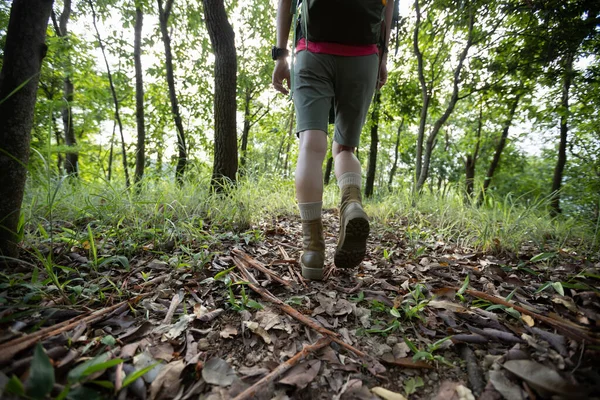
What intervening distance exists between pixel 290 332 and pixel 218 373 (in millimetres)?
291

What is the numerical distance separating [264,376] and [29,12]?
1652 millimetres

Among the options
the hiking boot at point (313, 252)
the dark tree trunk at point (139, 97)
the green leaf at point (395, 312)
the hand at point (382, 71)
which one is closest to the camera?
the green leaf at point (395, 312)

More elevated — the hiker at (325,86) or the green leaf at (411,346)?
the hiker at (325,86)

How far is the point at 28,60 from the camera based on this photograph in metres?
0.99

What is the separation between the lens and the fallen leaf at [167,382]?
2.03ft

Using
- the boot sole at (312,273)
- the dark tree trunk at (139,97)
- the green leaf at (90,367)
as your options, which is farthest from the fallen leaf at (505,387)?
the dark tree trunk at (139,97)

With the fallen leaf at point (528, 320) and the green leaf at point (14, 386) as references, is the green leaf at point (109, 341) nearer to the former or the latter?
the green leaf at point (14, 386)

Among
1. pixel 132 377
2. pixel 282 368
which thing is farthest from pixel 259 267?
pixel 132 377

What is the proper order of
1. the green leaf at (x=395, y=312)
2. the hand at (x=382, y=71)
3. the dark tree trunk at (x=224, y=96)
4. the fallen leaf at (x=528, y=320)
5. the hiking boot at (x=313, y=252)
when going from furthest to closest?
the dark tree trunk at (x=224, y=96) < the hand at (x=382, y=71) < the hiking boot at (x=313, y=252) < the green leaf at (x=395, y=312) < the fallen leaf at (x=528, y=320)

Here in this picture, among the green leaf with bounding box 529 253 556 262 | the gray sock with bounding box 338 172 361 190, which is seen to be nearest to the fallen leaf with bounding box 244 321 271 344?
the gray sock with bounding box 338 172 361 190

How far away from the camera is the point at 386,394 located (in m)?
0.66

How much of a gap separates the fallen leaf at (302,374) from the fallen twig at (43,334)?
0.67 m

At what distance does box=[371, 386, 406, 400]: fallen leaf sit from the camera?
0.65m

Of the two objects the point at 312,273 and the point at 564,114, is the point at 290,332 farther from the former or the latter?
the point at 564,114
